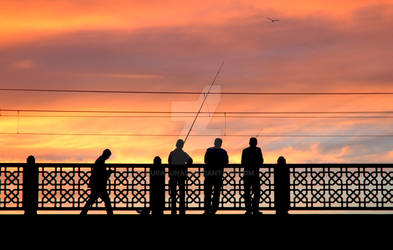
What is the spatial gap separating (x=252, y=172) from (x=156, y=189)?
7.74 feet

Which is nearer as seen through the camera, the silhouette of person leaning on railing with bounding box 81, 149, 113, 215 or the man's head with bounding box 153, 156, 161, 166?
the silhouette of person leaning on railing with bounding box 81, 149, 113, 215

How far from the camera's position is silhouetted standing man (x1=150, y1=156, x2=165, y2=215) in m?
21.1

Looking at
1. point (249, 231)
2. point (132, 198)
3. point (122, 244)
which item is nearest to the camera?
point (122, 244)

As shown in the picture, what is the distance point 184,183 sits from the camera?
21188 millimetres

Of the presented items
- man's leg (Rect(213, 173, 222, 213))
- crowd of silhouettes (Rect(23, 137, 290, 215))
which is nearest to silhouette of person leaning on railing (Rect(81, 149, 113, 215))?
crowd of silhouettes (Rect(23, 137, 290, 215))

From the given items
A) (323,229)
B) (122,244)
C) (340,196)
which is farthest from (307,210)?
(122,244)

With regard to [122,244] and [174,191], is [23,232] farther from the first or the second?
[174,191]

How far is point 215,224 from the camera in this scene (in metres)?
19.2

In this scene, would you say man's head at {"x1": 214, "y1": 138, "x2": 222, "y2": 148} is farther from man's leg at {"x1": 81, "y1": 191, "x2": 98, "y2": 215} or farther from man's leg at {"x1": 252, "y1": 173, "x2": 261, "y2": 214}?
man's leg at {"x1": 81, "y1": 191, "x2": 98, "y2": 215}

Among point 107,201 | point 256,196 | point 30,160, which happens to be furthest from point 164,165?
→ point 30,160

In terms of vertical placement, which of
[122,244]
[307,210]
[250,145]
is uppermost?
[250,145]

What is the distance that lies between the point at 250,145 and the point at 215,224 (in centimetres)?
280

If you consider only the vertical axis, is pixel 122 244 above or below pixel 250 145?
below

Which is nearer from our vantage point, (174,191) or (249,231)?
(249,231)
